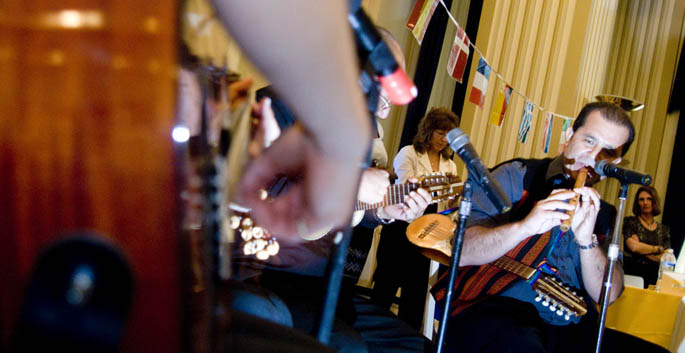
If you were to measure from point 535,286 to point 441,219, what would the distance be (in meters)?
0.63

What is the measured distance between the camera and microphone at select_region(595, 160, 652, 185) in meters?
1.86

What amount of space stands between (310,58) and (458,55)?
13.2 feet

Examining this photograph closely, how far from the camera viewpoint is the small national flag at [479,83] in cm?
471

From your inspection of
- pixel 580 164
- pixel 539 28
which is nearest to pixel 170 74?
pixel 580 164

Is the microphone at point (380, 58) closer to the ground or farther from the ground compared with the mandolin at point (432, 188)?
farther from the ground

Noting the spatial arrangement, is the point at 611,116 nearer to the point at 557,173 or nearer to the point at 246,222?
the point at 557,173

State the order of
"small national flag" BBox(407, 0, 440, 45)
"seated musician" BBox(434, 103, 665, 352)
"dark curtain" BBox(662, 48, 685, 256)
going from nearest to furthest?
"seated musician" BBox(434, 103, 665, 352) < "small national flag" BBox(407, 0, 440, 45) < "dark curtain" BBox(662, 48, 685, 256)

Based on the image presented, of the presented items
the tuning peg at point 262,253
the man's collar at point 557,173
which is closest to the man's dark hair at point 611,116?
the man's collar at point 557,173

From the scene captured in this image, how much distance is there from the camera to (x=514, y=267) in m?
2.16

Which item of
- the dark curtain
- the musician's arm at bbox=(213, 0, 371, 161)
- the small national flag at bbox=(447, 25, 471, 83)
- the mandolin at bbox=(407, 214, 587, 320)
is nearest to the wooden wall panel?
the musician's arm at bbox=(213, 0, 371, 161)

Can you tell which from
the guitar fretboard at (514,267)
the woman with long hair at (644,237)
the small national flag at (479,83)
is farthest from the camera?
the woman with long hair at (644,237)

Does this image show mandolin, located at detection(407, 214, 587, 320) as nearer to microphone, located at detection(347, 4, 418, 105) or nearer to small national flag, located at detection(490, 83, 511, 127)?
microphone, located at detection(347, 4, 418, 105)

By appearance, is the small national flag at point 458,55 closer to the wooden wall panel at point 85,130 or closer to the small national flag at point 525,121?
the small national flag at point 525,121

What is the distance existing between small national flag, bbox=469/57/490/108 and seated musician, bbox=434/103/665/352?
2.32 metres
